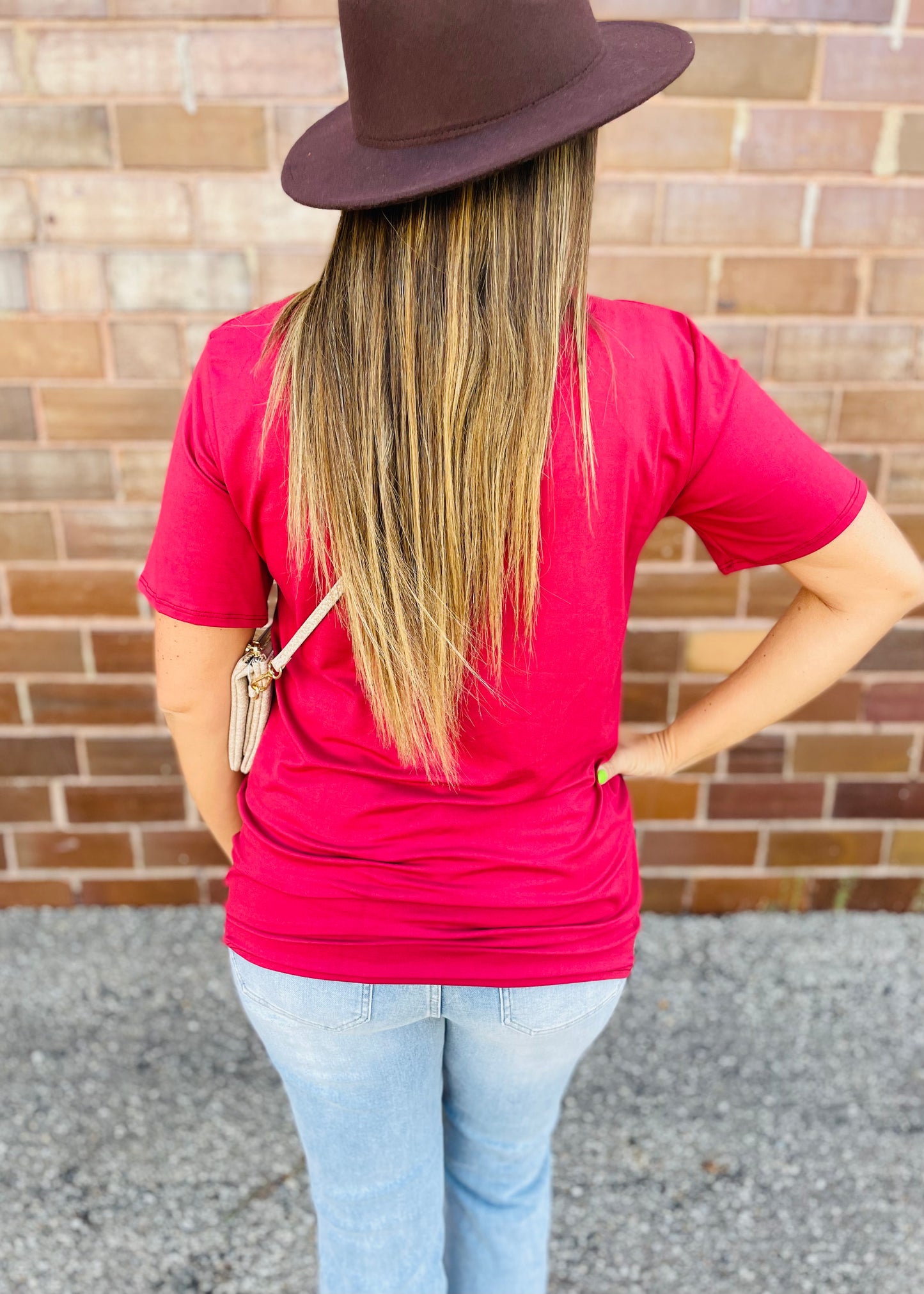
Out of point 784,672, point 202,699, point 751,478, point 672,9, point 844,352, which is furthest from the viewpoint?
point 844,352

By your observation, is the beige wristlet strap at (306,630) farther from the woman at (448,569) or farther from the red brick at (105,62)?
the red brick at (105,62)

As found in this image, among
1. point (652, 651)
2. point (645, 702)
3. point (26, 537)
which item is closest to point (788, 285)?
point (652, 651)

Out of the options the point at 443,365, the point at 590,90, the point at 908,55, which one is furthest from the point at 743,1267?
the point at 908,55

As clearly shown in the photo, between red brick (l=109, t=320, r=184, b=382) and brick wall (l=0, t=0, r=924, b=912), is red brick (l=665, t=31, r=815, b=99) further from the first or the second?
red brick (l=109, t=320, r=184, b=382)

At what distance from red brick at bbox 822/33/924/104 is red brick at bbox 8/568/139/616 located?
193cm

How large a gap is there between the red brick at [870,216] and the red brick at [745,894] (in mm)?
1625

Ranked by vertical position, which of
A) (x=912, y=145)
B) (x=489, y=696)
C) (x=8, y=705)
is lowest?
(x=8, y=705)

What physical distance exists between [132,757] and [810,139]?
217 cm

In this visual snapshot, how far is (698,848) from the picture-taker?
8.89ft

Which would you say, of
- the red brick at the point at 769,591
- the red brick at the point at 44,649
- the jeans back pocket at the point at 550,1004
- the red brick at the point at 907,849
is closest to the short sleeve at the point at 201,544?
the jeans back pocket at the point at 550,1004

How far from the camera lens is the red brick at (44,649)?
251 cm

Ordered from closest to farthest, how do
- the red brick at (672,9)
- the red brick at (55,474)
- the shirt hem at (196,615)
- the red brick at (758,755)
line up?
the shirt hem at (196,615) → the red brick at (672,9) → the red brick at (55,474) → the red brick at (758,755)

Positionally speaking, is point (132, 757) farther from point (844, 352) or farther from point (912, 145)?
point (912, 145)

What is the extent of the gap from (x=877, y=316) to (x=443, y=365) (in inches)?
64.7
